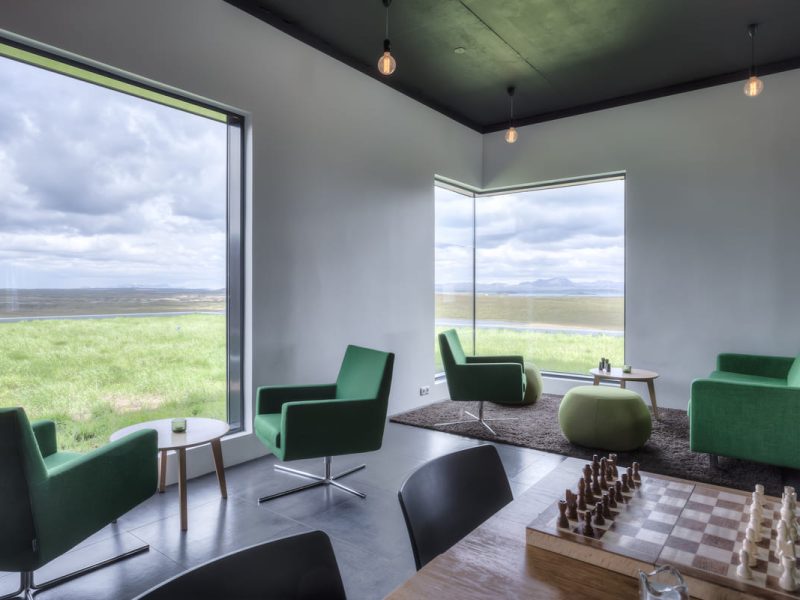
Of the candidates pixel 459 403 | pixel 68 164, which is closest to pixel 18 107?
pixel 68 164

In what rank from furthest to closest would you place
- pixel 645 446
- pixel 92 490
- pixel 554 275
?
1. pixel 554 275
2. pixel 645 446
3. pixel 92 490

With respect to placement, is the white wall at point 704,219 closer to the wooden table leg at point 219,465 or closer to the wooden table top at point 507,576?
the wooden table leg at point 219,465

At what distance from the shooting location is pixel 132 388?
3520 millimetres

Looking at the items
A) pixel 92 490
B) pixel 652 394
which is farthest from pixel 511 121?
pixel 92 490

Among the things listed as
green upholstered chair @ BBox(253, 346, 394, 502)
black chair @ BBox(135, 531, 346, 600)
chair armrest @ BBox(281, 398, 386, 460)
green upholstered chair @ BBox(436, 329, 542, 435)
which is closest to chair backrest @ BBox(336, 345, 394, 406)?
green upholstered chair @ BBox(253, 346, 394, 502)

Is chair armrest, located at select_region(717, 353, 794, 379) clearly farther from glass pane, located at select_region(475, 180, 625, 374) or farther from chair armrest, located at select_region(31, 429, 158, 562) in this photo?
chair armrest, located at select_region(31, 429, 158, 562)

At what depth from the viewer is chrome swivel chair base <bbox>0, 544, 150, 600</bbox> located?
212 centimetres

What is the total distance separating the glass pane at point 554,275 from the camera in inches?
244

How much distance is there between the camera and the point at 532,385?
19.1 feet

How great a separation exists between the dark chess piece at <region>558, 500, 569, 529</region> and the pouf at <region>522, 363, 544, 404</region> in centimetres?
473

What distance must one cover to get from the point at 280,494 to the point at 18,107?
2.83 meters

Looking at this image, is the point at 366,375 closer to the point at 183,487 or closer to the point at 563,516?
the point at 183,487

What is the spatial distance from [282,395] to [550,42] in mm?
3929

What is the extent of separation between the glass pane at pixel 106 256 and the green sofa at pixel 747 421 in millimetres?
3663
